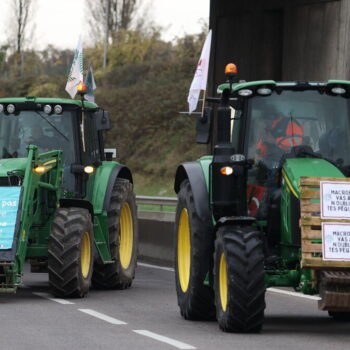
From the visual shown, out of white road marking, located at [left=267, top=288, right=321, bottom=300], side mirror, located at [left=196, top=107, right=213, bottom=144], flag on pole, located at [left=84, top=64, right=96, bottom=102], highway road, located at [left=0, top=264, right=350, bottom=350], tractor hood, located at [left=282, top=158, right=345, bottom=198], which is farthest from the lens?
flag on pole, located at [left=84, top=64, right=96, bottom=102]

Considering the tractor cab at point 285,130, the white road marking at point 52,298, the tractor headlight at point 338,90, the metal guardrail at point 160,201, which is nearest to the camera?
the tractor cab at point 285,130

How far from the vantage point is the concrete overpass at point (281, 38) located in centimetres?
2641

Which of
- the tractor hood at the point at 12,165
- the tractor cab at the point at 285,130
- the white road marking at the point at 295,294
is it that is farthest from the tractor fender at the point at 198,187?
the white road marking at the point at 295,294

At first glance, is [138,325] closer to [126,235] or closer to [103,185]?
[103,185]

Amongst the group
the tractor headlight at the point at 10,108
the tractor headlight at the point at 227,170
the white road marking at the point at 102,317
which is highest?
the tractor headlight at the point at 10,108

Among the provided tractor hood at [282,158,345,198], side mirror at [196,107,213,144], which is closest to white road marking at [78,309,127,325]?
side mirror at [196,107,213,144]

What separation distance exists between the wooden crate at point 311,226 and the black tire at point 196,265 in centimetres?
155

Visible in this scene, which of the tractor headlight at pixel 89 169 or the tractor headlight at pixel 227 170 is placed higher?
the tractor headlight at pixel 227 170

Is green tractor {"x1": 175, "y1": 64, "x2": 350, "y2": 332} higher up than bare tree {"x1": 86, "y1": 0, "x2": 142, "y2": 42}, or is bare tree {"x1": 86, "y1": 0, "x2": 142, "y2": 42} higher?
bare tree {"x1": 86, "y1": 0, "x2": 142, "y2": 42}

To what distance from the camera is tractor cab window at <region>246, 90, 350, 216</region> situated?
13.8 metres

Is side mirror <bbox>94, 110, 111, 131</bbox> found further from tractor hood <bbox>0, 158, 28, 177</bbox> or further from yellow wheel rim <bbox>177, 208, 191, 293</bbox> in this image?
yellow wheel rim <bbox>177, 208, 191, 293</bbox>

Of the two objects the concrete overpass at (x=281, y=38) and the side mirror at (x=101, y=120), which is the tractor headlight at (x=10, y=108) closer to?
the side mirror at (x=101, y=120)

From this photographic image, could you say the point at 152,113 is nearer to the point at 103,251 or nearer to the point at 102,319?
the point at 103,251

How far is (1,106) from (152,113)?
146ft
